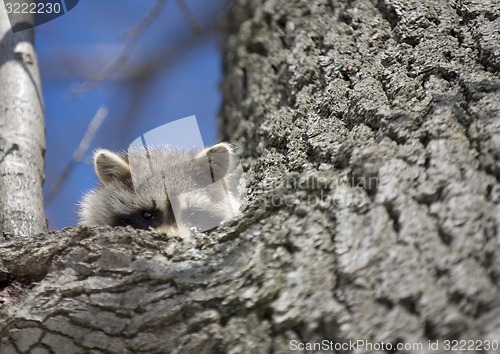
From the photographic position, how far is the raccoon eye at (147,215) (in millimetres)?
3799

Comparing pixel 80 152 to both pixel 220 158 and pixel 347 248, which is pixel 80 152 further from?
pixel 347 248

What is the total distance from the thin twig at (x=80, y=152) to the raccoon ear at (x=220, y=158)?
79 centimetres

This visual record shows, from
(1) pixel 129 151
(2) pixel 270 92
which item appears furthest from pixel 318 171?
(1) pixel 129 151

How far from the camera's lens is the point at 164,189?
154 inches

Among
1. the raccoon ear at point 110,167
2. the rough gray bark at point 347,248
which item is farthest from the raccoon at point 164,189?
the rough gray bark at point 347,248

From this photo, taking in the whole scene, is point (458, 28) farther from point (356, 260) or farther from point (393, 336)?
point (393, 336)

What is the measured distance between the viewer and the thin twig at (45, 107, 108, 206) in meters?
4.09

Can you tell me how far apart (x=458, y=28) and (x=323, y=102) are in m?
0.63

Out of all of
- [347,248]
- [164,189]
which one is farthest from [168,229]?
[347,248]

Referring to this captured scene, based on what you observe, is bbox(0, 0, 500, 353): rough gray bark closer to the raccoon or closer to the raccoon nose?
the raccoon nose

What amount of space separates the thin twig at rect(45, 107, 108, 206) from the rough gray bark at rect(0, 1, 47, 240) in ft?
1.98

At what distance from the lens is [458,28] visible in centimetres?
269

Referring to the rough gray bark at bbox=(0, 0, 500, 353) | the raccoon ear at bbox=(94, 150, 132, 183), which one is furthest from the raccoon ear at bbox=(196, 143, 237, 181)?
the rough gray bark at bbox=(0, 0, 500, 353)

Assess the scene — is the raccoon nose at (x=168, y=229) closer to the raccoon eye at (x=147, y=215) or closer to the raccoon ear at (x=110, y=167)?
the raccoon eye at (x=147, y=215)
